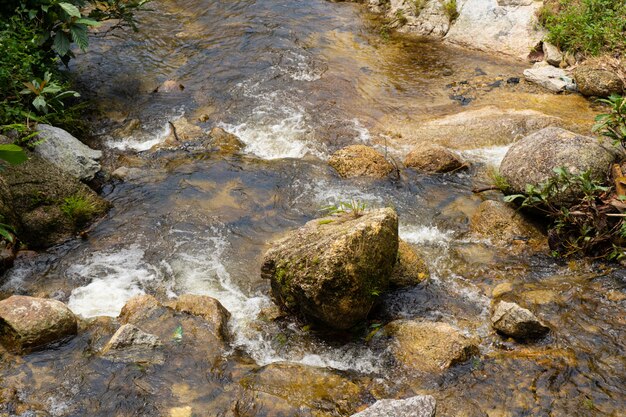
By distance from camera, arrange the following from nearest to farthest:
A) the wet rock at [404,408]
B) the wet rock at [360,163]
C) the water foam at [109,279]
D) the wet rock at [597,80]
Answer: the wet rock at [404,408]
the water foam at [109,279]
the wet rock at [360,163]
the wet rock at [597,80]

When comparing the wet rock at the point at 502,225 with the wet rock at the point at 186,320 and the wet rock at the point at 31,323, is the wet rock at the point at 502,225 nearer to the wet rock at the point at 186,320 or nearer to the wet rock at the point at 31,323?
the wet rock at the point at 186,320

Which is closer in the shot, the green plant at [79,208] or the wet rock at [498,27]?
the green plant at [79,208]

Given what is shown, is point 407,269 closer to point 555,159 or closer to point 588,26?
point 555,159

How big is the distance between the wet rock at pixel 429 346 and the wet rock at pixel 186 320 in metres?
1.85

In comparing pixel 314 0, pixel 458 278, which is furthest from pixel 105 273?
pixel 314 0

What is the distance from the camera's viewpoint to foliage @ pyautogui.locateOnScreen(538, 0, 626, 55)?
11102 mm

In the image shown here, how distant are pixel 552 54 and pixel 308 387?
10.2 metres

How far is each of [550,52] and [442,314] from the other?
849 centimetres

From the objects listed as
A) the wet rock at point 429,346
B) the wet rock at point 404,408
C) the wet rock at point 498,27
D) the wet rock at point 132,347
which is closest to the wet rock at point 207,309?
the wet rock at point 132,347

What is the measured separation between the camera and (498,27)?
1323 cm

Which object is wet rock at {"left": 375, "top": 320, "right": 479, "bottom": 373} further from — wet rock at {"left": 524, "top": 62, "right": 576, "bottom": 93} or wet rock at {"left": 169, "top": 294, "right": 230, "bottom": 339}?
wet rock at {"left": 524, "top": 62, "right": 576, "bottom": 93}

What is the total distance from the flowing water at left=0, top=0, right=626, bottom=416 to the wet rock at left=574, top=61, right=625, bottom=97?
0.38 metres

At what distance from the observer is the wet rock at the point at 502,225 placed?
7438 millimetres

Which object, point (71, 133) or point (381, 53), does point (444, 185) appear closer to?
point (381, 53)
